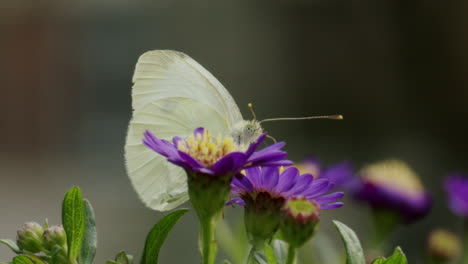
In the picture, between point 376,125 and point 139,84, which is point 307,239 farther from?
point 376,125

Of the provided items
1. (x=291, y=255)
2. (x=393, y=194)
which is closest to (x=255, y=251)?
(x=291, y=255)

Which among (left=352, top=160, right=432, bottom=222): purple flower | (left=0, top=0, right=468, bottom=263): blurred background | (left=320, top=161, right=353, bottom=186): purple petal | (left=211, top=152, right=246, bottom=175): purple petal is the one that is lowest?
(left=0, top=0, right=468, bottom=263): blurred background

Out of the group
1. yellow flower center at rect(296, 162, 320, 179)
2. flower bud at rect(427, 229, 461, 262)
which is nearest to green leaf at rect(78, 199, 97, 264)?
yellow flower center at rect(296, 162, 320, 179)

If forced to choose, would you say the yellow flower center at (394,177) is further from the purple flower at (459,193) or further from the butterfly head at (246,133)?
the butterfly head at (246,133)

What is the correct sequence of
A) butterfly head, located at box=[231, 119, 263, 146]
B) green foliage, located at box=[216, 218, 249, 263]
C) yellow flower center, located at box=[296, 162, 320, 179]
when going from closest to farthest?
butterfly head, located at box=[231, 119, 263, 146]
green foliage, located at box=[216, 218, 249, 263]
yellow flower center, located at box=[296, 162, 320, 179]

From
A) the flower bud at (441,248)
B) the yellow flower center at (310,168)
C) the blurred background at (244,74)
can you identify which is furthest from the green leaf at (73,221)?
the blurred background at (244,74)

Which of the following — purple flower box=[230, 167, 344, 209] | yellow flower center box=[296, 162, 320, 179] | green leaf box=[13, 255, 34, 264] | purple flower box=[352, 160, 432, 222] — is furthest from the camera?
purple flower box=[352, 160, 432, 222]

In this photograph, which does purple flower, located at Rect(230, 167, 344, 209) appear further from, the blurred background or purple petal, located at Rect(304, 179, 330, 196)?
the blurred background
